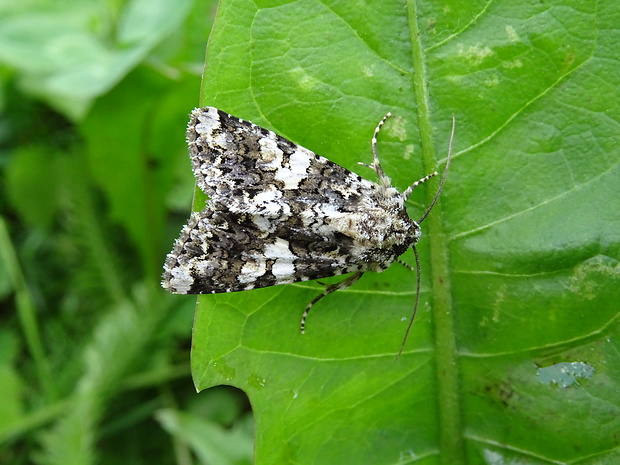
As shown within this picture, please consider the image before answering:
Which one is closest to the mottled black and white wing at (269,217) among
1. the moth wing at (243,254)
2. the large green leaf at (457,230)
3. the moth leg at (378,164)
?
the moth wing at (243,254)

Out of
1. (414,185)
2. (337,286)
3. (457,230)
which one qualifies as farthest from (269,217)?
(457,230)

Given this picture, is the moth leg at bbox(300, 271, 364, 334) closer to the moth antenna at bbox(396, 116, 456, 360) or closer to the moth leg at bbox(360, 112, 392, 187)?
the moth antenna at bbox(396, 116, 456, 360)

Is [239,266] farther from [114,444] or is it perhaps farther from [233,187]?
[114,444]

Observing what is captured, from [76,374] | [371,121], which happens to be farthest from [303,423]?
[76,374]

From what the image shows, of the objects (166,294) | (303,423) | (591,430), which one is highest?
(591,430)

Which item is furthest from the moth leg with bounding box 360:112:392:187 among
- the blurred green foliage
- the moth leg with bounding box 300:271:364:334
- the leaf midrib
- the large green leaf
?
the blurred green foliage

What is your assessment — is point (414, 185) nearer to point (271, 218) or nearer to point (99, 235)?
point (271, 218)
